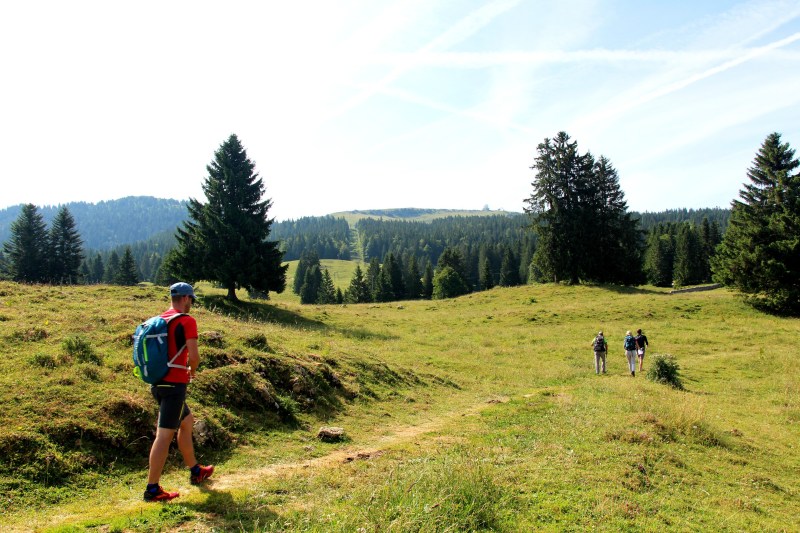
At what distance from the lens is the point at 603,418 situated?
35.8 feet

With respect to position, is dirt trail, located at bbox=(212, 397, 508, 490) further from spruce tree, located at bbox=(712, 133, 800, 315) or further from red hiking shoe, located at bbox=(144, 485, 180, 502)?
spruce tree, located at bbox=(712, 133, 800, 315)

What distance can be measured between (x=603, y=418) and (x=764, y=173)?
137 feet

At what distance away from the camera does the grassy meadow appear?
540 cm

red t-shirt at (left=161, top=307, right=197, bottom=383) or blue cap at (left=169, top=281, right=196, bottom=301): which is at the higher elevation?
blue cap at (left=169, top=281, right=196, bottom=301)

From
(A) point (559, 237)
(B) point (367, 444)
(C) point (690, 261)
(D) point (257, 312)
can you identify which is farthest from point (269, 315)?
(C) point (690, 261)

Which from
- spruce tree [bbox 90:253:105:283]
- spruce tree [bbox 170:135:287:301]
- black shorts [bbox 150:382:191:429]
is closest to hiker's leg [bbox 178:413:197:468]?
black shorts [bbox 150:382:191:429]

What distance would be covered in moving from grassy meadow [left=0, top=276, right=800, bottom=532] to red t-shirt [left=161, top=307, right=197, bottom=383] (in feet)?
5.18

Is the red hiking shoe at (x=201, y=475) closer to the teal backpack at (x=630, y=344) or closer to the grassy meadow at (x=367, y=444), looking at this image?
the grassy meadow at (x=367, y=444)

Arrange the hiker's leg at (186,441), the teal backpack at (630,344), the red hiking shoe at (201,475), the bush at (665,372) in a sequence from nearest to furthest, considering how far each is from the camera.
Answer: the hiker's leg at (186,441), the red hiking shoe at (201,475), the bush at (665,372), the teal backpack at (630,344)

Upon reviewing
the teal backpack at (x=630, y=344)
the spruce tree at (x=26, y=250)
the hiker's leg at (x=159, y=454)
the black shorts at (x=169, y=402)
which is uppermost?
the spruce tree at (x=26, y=250)

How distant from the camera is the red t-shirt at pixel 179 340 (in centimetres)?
577

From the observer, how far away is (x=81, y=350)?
9211mm

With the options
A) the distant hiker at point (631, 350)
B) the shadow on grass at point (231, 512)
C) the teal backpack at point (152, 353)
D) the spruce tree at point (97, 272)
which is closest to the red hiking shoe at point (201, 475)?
the shadow on grass at point (231, 512)

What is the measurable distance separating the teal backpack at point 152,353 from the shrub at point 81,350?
173 inches
